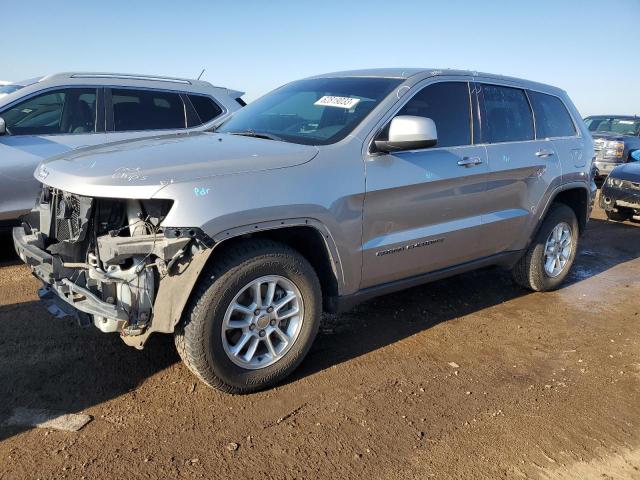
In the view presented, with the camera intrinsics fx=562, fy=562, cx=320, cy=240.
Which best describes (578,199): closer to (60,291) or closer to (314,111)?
(314,111)

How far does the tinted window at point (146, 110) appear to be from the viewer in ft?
20.1

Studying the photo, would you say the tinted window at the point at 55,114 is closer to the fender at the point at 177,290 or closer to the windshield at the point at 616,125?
the fender at the point at 177,290

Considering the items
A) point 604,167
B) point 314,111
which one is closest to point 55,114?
point 314,111

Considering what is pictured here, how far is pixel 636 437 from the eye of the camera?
9.98 ft

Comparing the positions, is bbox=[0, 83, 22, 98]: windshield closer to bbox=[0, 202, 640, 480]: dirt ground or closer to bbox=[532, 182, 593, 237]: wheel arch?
bbox=[0, 202, 640, 480]: dirt ground

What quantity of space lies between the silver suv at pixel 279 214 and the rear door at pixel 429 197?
0.01 metres

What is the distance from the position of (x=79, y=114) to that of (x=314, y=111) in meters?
3.16

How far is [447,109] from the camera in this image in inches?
165

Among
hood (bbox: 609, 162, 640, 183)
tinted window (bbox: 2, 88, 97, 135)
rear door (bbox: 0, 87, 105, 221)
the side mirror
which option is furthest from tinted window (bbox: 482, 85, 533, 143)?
hood (bbox: 609, 162, 640, 183)

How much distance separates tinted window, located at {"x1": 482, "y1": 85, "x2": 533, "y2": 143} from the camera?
4.50 m

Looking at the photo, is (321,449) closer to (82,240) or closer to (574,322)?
(82,240)

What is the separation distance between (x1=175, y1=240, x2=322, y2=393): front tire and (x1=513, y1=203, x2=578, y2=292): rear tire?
102 inches

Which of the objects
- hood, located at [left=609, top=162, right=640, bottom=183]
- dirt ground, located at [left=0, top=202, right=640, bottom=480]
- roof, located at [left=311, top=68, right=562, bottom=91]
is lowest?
dirt ground, located at [left=0, top=202, right=640, bottom=480]

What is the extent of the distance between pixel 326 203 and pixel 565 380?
76.6 inches
